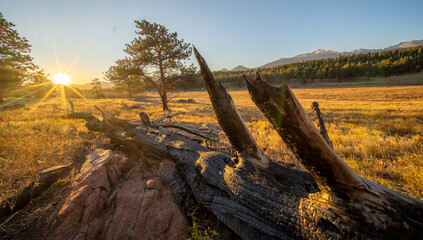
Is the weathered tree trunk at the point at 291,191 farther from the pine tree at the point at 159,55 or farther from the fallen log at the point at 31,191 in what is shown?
the pine tree at the point at 159,55

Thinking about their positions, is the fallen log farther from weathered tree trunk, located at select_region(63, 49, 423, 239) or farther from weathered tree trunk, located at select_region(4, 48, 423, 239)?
weathered tree trunk, located at select_region(63, 49, 423, 239)

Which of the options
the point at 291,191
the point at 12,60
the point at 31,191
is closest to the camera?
the point at 291,191

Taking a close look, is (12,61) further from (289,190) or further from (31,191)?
(289,190)

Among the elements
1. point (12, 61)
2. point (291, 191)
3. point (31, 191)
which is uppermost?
point (12, 61)

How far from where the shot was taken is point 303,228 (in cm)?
174

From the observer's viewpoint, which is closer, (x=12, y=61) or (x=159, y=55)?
(x=12, y=61)

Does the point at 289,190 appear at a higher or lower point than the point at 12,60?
lower

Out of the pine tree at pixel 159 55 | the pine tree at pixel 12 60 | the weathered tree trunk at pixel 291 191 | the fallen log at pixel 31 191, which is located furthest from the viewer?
the pine tree at pixel 159 55

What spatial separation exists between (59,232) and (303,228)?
345 cm

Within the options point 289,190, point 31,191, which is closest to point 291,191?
point 289,190

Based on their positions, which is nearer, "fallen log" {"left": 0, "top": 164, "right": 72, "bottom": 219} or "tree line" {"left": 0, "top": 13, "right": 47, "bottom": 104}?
"fallen log" {"left": 0, "top": 164, "right": 72, "bottom": 219}

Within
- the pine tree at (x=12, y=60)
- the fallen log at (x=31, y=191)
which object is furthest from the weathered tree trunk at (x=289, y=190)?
the pine tree at (x=12, y=60)

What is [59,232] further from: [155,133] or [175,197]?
[155,133]

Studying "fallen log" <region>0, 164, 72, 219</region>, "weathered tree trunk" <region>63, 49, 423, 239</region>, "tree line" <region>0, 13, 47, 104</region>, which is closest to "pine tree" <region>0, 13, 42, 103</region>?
"tree line" <region>0, 13, 47, 104</region>
